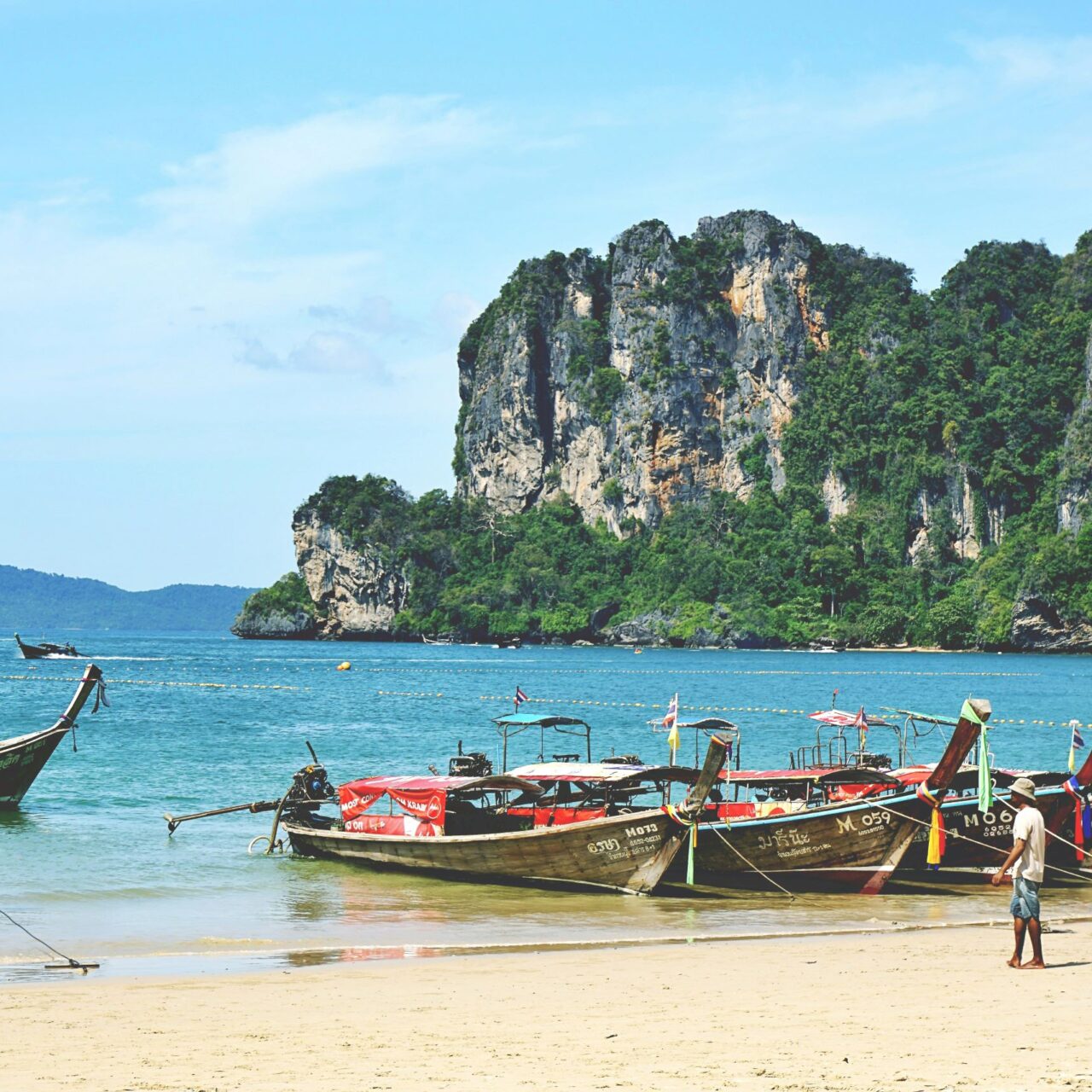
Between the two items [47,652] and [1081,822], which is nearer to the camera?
[1081,822]

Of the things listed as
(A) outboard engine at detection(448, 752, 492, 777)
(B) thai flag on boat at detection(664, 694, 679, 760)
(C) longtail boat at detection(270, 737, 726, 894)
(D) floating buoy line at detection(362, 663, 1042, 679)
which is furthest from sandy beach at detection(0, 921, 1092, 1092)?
(D) floating buoy line at detection(362, 663, 1042, 679)

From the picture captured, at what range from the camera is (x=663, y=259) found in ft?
569

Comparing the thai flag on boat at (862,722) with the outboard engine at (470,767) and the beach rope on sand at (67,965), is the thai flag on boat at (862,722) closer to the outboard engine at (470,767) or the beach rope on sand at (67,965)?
the outboard engine at (470,767)

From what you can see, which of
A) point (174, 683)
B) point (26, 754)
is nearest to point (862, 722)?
point (26, 754)

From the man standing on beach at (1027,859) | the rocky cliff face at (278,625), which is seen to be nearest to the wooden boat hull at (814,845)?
the man standing on beach at (1027,859)

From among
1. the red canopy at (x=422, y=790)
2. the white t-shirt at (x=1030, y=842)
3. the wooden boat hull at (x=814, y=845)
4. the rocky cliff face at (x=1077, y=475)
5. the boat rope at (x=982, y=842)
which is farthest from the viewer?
the rocky cliff face at (x=1077, y=475)

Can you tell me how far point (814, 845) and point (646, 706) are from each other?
41.9 metres

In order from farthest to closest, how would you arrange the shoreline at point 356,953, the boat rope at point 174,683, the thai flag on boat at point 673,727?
the boat rope at point 174,683 → the thai flag on boat at point 673,727 → the shoreline at point 356,953

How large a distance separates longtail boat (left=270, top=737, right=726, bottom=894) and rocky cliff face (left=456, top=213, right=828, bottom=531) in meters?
147

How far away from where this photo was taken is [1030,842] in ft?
43.5

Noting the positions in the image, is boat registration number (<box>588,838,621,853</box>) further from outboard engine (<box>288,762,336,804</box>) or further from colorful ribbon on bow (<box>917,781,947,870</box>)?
outboard engine (<box>288,762,336,804</box>)

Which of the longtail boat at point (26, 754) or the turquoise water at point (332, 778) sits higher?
the longtail boat at point (26, 754)

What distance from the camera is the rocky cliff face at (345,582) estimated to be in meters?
175

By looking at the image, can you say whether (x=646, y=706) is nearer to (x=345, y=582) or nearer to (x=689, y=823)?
(x=689, y=823)
